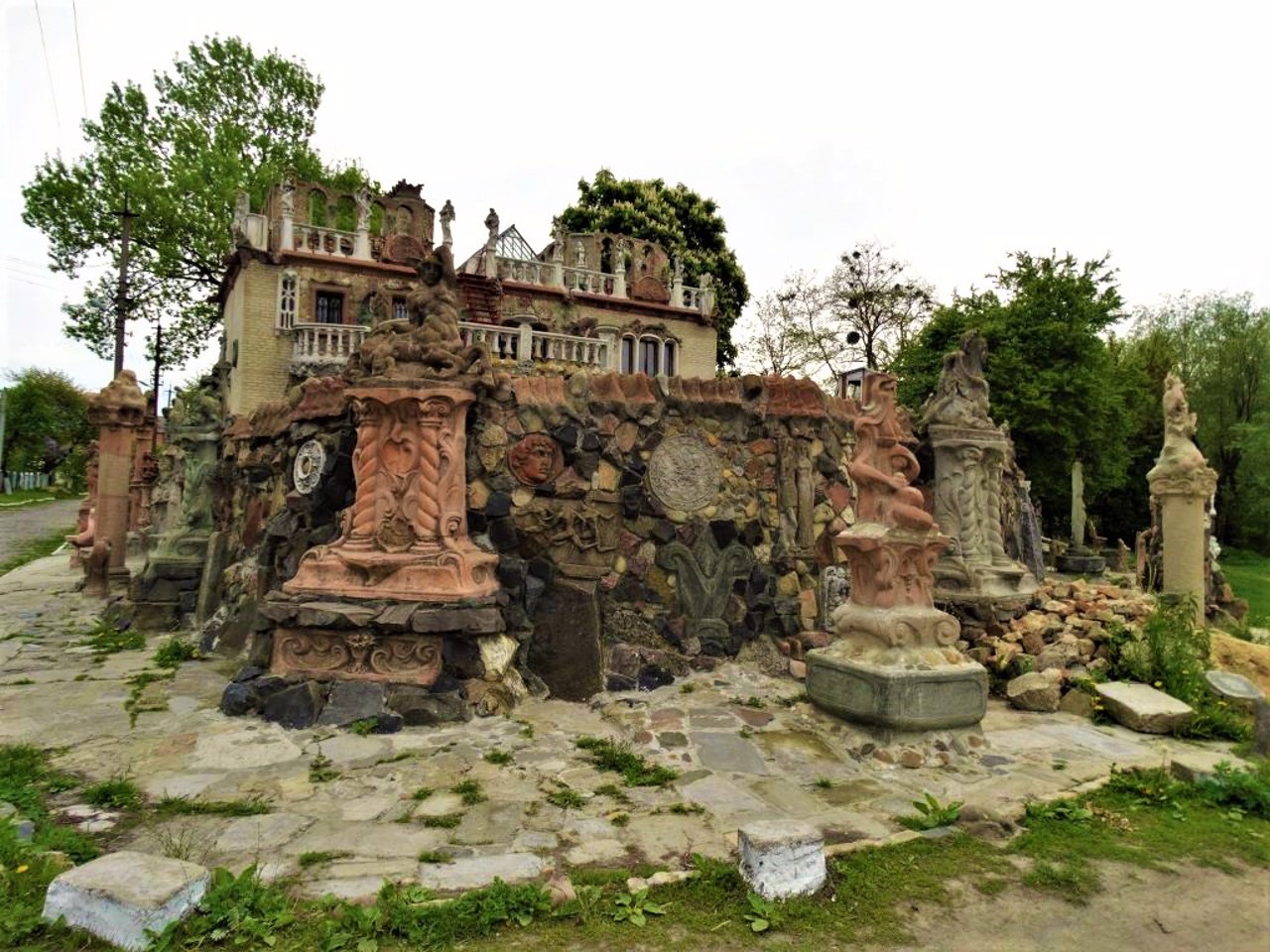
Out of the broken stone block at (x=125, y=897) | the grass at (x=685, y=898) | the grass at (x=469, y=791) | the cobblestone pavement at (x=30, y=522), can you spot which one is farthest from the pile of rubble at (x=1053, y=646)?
the cobblestone pavement at (x=30, y=522)

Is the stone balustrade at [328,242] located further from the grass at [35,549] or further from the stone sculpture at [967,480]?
the stone sculpture at [967,480]

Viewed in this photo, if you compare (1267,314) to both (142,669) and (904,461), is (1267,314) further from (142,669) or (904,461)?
(142,669)

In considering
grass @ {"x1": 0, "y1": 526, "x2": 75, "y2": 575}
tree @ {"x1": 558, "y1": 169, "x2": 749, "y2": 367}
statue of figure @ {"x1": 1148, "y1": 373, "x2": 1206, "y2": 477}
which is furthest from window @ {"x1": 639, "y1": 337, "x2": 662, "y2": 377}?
grass @ {"x1": 0, "y1": 526, "x2": 75, "y2": 575}

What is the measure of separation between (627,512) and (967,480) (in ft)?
12.8

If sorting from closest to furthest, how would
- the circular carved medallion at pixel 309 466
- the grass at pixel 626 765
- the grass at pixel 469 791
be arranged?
the grass at pixel 469 791
the grass at pixel 626 765
the circular carved medallion at pixel 309 466

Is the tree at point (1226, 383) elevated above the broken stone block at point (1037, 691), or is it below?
above

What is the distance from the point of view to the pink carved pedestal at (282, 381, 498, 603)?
19.1ft

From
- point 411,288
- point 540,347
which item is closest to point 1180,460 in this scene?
point 540,347

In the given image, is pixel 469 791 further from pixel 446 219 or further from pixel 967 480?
pixel 446 219

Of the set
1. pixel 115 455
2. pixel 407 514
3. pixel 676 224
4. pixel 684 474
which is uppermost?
pixel 676 224

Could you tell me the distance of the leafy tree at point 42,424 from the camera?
139ft

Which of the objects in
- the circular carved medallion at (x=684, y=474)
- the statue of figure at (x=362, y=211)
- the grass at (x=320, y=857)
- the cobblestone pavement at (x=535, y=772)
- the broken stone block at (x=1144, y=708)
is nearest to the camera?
the grass at (x=320, y=857)

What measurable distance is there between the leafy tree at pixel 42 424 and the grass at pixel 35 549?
2099cm

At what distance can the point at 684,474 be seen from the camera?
7207mm
